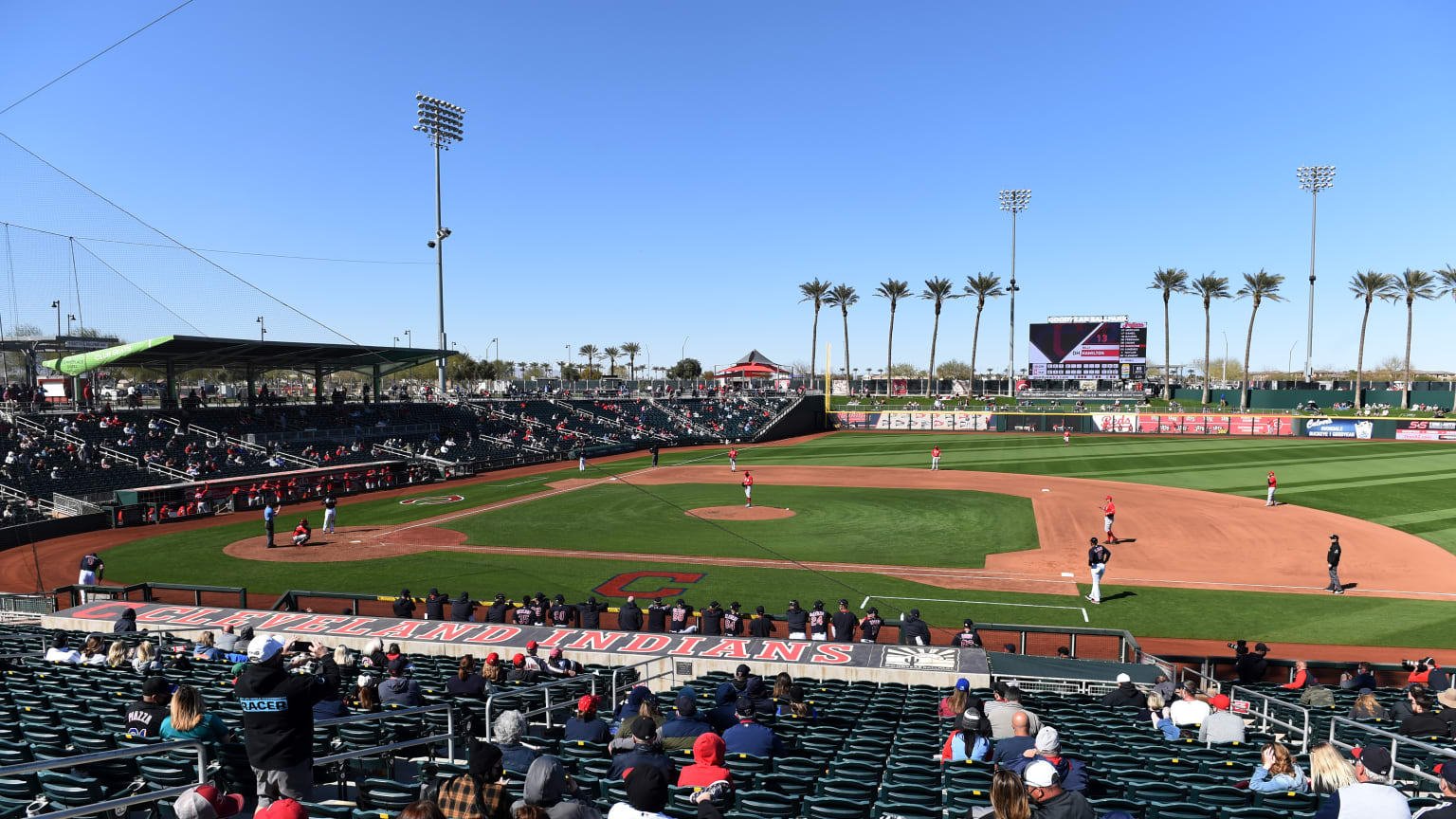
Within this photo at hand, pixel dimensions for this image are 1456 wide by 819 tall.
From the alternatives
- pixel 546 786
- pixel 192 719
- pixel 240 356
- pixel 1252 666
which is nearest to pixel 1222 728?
pixel 1252 666

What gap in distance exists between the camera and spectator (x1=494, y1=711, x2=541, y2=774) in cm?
685

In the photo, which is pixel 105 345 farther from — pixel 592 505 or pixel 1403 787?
pixel 1403 787

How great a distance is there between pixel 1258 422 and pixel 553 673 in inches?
2971

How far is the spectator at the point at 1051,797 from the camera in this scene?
489 centimetres

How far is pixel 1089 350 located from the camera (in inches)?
3147

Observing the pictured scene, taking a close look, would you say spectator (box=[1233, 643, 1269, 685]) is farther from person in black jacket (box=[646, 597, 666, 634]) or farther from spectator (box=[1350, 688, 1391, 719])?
person in black jacket (box=[646, 597, 666, 634])

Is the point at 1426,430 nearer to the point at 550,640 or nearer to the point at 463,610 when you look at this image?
the point at 550,640

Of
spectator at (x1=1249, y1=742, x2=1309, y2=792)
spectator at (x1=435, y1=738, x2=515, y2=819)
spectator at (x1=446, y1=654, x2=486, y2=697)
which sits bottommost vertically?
spectator at (x1=446, y1=654, x2=486, y2=697)

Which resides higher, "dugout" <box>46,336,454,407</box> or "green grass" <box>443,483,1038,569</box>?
"dugout" <box>46,336,454,407</box>

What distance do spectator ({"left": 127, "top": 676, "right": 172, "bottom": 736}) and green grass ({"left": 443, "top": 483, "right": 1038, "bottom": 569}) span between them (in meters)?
20.2

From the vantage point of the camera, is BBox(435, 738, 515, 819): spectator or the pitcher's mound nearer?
BBox(435, 738, 515, 819): spectator

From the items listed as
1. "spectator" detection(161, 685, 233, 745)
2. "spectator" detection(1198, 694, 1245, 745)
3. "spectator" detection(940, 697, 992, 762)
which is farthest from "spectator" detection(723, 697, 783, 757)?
"spectator" detection(1198, 694, 1245, 745)

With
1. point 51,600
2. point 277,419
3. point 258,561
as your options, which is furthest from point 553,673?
point 277,419

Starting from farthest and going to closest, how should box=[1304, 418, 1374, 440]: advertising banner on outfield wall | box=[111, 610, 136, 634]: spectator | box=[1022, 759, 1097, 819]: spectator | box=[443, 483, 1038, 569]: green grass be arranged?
box=[1304, 418, 1374, 440]: advertising banner on outfield wall
box=[443, 483, 1038, 569]: green grass
box=[111, 610, 136, 634]: spectator
box=[1022, 759, 1097, 819]: spectator
